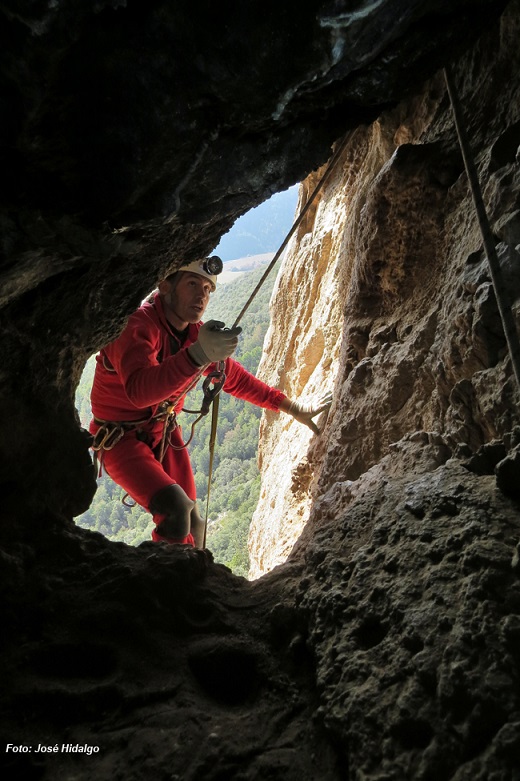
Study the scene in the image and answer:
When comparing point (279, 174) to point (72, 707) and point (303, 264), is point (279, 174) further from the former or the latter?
point (303, 264)

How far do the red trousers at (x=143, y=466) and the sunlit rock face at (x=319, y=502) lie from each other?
2.91 feet

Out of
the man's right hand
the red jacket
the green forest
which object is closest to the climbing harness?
the man's right hand

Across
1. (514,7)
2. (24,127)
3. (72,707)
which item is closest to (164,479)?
(72,707)

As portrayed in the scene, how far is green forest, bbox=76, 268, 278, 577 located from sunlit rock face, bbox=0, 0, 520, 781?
2206 cm

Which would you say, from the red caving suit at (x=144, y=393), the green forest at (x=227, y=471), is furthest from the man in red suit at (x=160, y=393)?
the green forest at (x=227, y=471)

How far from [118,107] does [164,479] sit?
112 inches

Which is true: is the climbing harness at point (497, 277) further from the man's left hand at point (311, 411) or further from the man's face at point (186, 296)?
the man's left hand at point (311, 411)

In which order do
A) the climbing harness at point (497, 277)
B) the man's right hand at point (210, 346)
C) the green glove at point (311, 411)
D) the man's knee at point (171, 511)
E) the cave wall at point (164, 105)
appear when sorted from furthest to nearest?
1. the green glove at point (311, 411)
2. the man's knee at point (171, 511)
3. the man's right hand at point (210, 346)
4. the climbing harness at point (497, 277)
5. the cave wall at point (164, 105)

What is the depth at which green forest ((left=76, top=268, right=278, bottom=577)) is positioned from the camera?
28891 mm

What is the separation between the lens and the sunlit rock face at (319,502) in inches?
54.9

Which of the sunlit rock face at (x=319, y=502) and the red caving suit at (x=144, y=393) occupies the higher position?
the red caving suit at (x=144, y=393)

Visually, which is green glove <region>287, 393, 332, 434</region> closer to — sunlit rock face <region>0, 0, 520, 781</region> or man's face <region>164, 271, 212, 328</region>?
man's face <region>164, 271, 212, 328</region>

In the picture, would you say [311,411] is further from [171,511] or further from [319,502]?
[319,502]

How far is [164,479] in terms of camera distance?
383cm
